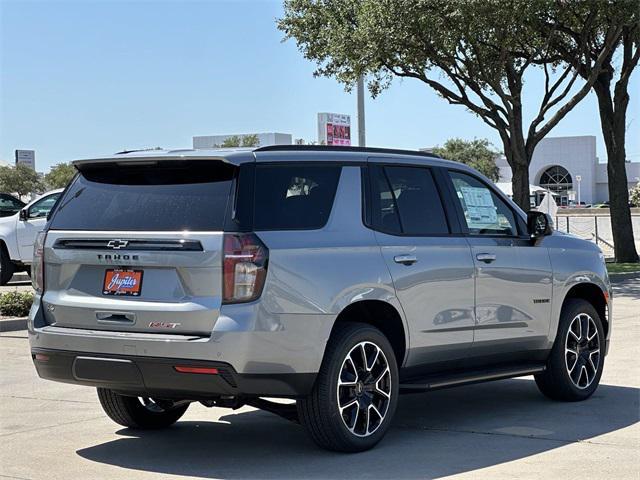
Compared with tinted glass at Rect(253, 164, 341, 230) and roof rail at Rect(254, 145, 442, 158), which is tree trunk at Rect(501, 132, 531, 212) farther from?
tinted glass at Rect(253, 164, 341, 230)

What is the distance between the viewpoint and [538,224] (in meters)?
8.93

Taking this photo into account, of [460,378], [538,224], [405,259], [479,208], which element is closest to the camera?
[405,259]

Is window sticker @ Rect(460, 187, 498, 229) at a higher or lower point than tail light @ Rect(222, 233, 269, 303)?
higher

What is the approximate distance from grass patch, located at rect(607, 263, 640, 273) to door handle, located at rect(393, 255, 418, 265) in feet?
57.3

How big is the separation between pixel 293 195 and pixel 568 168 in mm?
108681

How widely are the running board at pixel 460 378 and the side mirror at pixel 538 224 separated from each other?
3.50 ft

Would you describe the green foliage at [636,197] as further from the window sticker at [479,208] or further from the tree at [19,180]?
the window sticker at [479,208]

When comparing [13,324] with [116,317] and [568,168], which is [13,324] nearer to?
[116,317]

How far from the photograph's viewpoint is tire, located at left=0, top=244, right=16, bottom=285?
21781mm

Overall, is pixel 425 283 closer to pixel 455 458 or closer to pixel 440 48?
pixel 455 458

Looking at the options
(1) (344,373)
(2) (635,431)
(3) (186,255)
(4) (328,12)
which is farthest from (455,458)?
(4) (328,12)

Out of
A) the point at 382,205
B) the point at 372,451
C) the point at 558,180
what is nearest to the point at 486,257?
the point at 382,205

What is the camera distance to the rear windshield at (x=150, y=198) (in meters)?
6.91

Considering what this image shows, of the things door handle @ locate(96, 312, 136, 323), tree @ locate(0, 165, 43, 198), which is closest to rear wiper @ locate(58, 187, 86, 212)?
door handle @ locate(96, 312, 136, 323)
